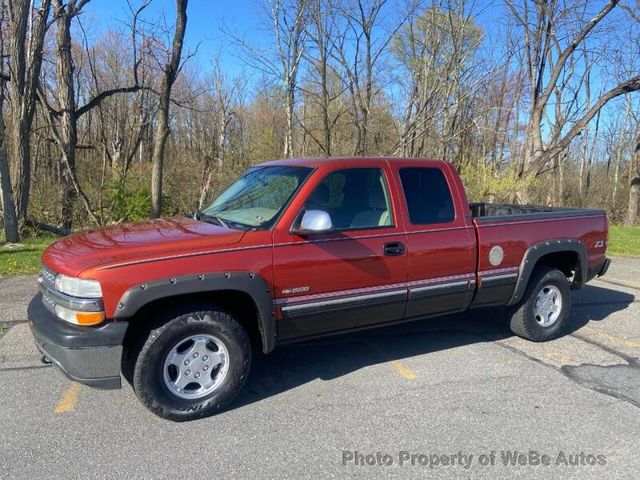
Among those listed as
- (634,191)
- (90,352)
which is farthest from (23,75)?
(634,191)

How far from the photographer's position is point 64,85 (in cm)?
1466

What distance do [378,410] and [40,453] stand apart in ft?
7.26

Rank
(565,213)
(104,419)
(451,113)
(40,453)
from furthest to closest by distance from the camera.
Result: 1. (451,113)
2. (565,213)
3. (104,419)
4. (40,453)

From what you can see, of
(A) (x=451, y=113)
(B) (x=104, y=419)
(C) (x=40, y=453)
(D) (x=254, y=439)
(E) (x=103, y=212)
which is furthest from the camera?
(A) (x=451, y=113)

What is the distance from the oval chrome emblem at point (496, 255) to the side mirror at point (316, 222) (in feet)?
6.08

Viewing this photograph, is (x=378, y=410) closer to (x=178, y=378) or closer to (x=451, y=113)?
(x=178, y=378)

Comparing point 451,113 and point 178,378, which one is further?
point 451,113

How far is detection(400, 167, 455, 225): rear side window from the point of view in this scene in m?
4.40

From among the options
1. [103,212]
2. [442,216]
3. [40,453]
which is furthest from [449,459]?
[103,212]

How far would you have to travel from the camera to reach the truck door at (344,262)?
3746 mm

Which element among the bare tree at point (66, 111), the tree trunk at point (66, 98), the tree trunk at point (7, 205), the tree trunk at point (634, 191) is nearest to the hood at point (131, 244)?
the tree trunk at point (7, 205)

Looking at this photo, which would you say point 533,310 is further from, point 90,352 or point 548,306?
point 90,352

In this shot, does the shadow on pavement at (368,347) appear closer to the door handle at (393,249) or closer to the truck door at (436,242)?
the truck door at (436,242)

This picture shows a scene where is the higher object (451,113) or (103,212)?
(451,113)
